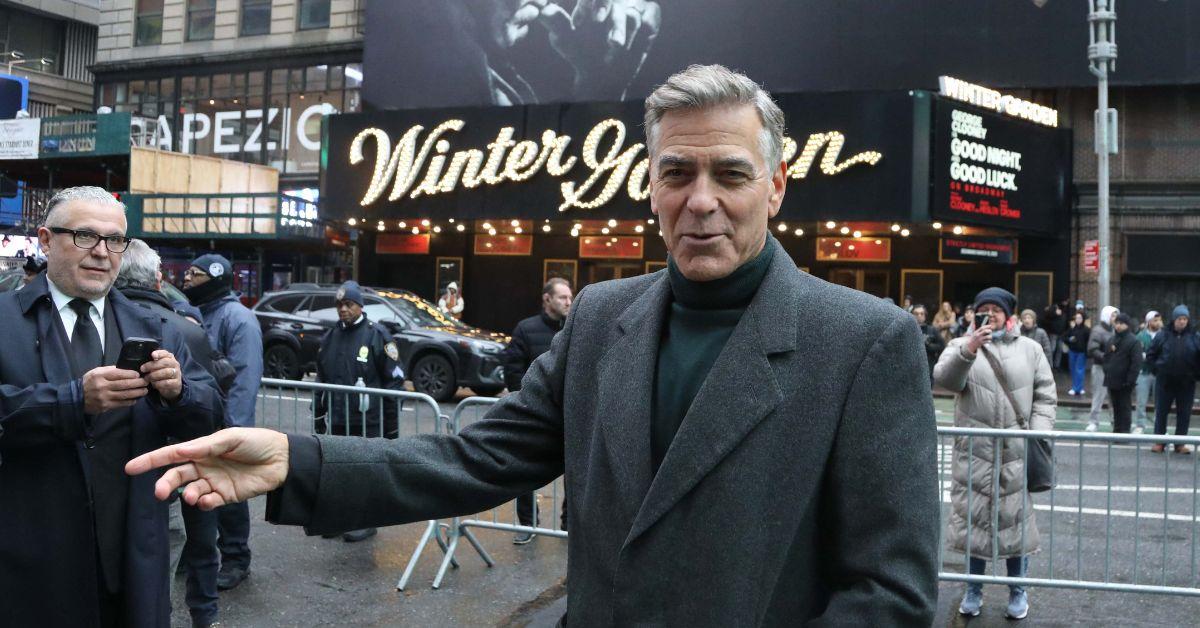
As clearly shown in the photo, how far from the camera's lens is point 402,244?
28969mm

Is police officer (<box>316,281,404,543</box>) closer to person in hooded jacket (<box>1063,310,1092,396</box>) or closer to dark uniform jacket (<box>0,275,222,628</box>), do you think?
dark uniform jacket (<box>0,275,222,628</box>)

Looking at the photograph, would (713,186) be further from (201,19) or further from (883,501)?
(201,19)

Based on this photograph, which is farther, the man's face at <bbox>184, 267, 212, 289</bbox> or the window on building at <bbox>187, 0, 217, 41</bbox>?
the window on building at <bbox>187, 0, 217, 41</bbox>

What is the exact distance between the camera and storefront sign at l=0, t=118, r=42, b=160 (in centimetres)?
2991

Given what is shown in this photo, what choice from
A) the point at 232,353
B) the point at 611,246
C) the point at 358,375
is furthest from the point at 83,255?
the point at 611,246

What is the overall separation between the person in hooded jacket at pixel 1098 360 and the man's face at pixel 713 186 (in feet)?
48.6

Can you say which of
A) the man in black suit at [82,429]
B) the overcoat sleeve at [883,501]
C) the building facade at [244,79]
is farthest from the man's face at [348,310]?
the building facade at [244,79]

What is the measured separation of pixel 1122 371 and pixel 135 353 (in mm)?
13434

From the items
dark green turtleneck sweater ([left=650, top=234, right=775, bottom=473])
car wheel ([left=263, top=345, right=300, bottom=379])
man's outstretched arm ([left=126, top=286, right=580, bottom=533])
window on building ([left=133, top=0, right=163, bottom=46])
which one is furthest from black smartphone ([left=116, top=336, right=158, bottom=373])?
window on building ([left=133, top=0, right=163, bottom=46])

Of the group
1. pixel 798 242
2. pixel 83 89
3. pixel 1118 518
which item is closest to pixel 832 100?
pixel 798 242

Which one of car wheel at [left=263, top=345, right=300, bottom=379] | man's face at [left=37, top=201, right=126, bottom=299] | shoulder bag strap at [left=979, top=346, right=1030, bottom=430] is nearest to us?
man's face at [left=37, top=201, right=126, bottom=299]

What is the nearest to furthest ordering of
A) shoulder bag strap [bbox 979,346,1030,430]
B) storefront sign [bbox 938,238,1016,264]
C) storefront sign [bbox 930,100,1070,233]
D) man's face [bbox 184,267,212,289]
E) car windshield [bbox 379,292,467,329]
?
shoulder bag strap [bbox 979,346,1030,430] → man's face [bbox 184,267,212,289] → car windshield [bbox 379,292,467,329] → storefront sign [bbox 930,100,1070,233] → storefront sign [bbox 938,238,1016,264]

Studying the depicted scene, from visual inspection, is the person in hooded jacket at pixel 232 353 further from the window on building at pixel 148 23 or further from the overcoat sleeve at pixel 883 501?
the window on building at pixel 148 23

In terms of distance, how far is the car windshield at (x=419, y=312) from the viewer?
17047 mm
